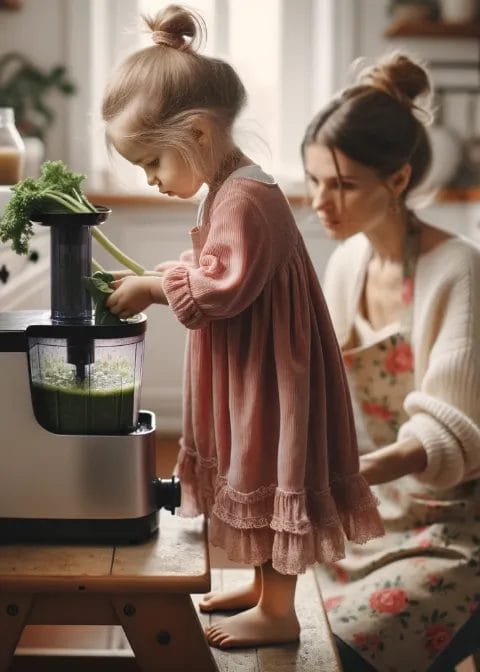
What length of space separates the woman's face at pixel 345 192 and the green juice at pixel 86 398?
62 cm

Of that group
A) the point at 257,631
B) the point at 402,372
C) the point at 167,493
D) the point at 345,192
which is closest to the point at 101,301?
the point at 167,493

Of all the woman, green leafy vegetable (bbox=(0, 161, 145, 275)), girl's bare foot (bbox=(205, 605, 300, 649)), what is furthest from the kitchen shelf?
girl's bare foot (bbox=(205, 605, 300, 649))

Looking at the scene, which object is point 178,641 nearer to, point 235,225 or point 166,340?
point 235,225

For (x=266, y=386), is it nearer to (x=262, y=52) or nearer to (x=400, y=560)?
(x=400, y=560)

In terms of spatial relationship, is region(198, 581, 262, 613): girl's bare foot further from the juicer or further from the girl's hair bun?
the girl's hair bun

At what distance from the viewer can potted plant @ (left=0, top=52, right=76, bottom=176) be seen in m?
3.39

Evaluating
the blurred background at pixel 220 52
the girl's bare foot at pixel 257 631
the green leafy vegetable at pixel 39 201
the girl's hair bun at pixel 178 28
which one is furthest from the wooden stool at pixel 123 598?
the blurred background at pixel 220 52

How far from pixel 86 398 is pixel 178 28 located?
48 cm

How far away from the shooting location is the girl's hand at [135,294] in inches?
49.7

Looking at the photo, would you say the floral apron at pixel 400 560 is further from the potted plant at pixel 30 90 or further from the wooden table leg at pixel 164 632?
the potted plant at pixel 30 90

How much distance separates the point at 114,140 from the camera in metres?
1.30

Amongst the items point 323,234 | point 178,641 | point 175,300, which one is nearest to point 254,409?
point 175,300

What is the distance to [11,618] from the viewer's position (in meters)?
1.27

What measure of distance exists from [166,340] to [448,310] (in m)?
1.94
